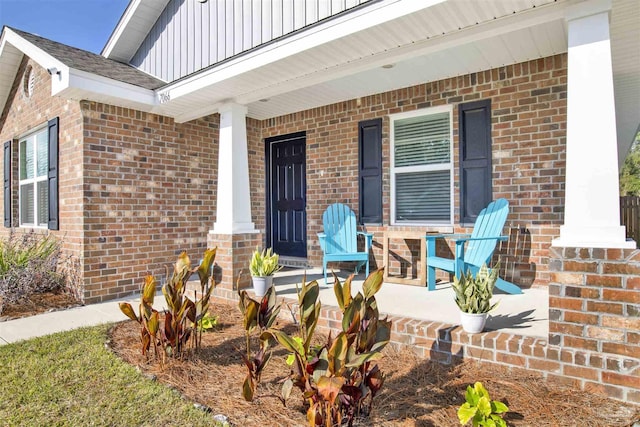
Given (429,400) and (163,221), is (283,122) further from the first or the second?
(429,400)

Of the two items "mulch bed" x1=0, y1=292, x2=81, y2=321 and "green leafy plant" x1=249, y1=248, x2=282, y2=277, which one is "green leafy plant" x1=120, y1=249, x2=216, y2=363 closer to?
"green leafy plant" x1=249, y1=248, x2=282, y2=277

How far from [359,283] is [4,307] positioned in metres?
4.03

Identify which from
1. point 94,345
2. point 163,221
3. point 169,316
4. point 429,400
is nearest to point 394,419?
point 429,400

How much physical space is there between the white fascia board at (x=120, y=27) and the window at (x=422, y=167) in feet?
12.5

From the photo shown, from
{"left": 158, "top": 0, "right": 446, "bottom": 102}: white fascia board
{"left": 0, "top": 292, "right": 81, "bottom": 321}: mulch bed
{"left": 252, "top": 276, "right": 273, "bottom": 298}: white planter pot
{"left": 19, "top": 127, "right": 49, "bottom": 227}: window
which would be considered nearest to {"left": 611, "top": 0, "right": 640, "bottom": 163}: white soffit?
{"left": 158, "top": 0, "right": 446, "bottom": 102}: white fascia board

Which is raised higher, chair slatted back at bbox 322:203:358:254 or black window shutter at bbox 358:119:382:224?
black window shutter at bbox 358:119:382:224

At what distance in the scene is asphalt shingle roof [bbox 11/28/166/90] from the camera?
4.52 m

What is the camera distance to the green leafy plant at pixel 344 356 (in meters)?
1.71

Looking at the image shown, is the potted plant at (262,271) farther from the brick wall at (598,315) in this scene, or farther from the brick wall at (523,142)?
the brick wall at (598,315)

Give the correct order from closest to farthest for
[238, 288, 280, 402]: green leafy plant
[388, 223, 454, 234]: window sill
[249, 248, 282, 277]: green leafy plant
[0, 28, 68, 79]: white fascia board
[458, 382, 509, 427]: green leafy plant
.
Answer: [458, 382, 509, 427]: green leafy plant
[238, 288, 280, 402]: green leafy plant
[249, 248, 282, 277]: green leafy plant
[0, 28, 68, 79]: white fascia board
[388, 223, 454, 234]: window sill

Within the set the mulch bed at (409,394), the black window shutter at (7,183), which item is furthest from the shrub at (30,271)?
the mulch bed at (409,394)

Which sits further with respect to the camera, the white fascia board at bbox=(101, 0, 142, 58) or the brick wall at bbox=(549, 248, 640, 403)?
the white fascia board at bbox=(101, 0, 142, 58)

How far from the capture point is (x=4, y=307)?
14.3ft

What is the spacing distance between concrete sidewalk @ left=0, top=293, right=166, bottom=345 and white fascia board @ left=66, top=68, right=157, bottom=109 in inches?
96.5
